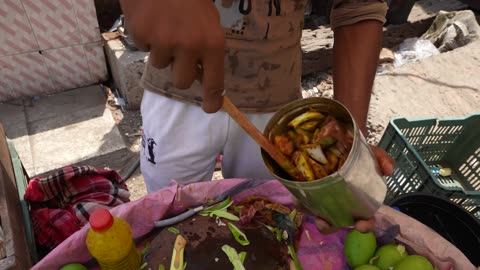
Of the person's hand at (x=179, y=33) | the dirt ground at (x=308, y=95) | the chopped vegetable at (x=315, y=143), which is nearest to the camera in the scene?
the person's hand at (x=179, y=33)

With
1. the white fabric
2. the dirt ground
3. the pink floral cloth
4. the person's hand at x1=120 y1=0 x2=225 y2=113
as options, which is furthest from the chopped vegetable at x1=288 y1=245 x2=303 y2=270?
the dirt ground

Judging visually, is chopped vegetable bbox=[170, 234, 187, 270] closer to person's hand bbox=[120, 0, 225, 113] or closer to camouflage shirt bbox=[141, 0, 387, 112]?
camouflage shirt bbox=[141, 0, 387, 112]

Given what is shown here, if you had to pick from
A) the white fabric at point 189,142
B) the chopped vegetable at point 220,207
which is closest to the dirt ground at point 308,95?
the white fabric at point 189,142

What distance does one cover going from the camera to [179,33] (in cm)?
80

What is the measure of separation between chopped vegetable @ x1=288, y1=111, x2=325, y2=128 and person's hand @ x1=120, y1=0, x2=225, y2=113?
0.34m

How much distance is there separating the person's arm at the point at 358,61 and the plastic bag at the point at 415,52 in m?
2.70

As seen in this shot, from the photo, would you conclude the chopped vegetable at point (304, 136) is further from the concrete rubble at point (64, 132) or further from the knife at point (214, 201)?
the concrete rubble at point (64, 132)

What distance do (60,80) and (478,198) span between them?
3.10 meters

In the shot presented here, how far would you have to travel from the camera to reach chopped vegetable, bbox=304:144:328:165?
1.09m

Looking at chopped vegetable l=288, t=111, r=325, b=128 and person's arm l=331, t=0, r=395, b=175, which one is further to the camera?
person's arm l=331, t=0, r=395, b=175

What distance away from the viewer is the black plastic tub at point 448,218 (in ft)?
Result: 5.48

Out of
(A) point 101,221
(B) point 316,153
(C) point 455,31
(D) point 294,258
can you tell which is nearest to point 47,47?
(A) point 101,221

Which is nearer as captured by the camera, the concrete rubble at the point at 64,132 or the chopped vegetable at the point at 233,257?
the chopped vegetable at the point at 233,257

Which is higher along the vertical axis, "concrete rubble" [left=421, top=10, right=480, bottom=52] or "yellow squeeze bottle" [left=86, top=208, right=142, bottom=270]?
"yellow squeeze bottle" [left=86, top=208, right=142, bottom=270]
